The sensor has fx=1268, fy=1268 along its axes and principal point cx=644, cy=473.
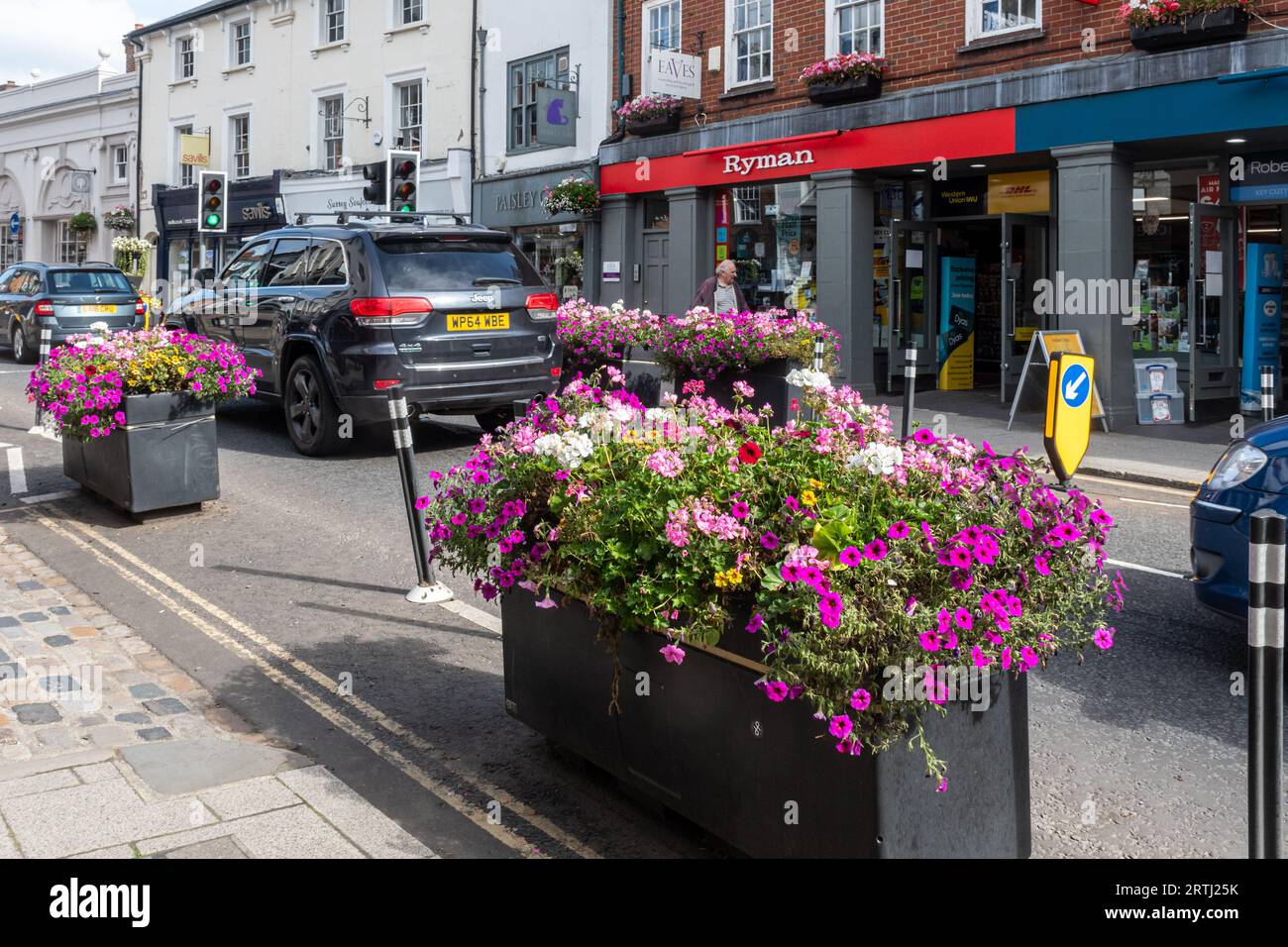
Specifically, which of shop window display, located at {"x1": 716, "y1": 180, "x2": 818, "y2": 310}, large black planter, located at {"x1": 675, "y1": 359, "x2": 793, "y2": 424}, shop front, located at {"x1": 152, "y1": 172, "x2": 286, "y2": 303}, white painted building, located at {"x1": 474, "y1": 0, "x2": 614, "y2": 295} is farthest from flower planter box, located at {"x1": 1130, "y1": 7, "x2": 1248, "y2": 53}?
shop front, located at {"x1": 152, "y1": 172, "x2": 286, "y2": 303}

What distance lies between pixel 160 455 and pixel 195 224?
90.8ft

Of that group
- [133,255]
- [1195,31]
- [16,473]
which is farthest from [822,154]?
[133,255]

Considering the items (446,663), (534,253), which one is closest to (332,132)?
(534,253)

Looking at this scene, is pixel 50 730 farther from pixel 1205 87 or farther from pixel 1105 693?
pixel 1205 87

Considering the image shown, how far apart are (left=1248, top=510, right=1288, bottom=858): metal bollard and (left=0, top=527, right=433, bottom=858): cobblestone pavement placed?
229 cm

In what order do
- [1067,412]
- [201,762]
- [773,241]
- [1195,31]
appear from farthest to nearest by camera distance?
[773,241] → [1195,31] → [1067,412] → [201,762]

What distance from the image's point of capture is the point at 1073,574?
3.50 m

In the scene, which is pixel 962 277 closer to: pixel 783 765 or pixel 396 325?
pixel 396 325

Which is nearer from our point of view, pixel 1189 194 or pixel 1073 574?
pixel 1073 574

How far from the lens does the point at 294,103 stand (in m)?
30.4

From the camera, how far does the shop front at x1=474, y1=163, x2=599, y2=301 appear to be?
22.5m

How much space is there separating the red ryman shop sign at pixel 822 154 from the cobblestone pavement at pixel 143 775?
42.4 feet

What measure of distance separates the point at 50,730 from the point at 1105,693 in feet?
13.8

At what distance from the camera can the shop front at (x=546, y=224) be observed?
2250 cm
